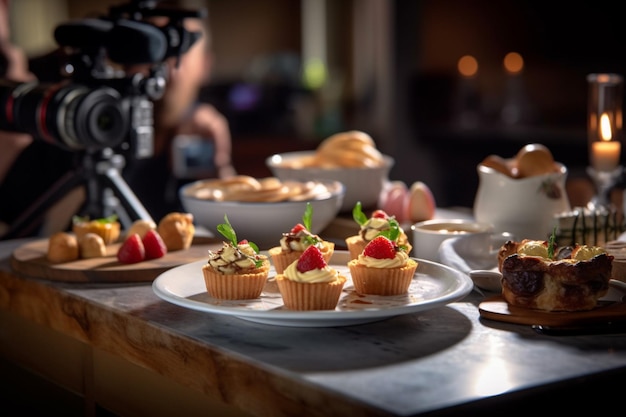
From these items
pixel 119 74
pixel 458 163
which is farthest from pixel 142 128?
pixel 458 163

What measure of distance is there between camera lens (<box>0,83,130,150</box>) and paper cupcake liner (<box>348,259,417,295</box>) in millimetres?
651

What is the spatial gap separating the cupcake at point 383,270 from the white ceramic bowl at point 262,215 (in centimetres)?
39

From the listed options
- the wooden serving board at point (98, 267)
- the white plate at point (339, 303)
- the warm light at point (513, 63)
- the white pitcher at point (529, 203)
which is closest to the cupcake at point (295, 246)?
the white plate at point (339, 303)

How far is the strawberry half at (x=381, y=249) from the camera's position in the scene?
1148 mm

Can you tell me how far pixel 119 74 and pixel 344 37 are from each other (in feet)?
15.0

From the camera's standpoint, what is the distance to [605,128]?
5.82ft

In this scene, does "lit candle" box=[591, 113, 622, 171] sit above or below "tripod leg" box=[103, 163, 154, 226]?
above

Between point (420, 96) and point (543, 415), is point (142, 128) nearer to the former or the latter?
point (543, 415)

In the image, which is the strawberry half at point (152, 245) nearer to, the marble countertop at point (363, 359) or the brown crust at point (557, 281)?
the marble countertop at point (363, 359)

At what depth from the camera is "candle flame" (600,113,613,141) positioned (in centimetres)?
177

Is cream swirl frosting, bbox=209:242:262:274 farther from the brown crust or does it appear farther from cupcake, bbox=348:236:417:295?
the brown crust

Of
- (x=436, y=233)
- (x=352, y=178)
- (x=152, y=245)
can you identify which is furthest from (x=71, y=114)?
(x=436, y=233)

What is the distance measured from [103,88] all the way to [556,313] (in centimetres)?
90

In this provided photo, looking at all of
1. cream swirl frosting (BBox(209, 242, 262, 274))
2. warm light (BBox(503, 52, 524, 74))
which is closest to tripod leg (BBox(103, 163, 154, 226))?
cream swirl frosting (BBox(209, 242, 262, 274))
